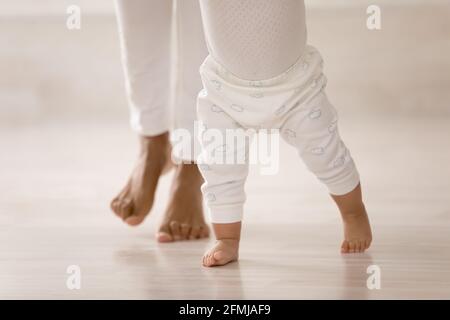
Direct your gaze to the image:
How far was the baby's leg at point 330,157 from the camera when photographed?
1.31 meters

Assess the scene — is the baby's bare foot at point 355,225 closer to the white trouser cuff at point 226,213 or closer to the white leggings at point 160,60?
the white trouser cuff at point 226,213

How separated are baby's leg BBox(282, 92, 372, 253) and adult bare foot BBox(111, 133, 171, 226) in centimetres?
37

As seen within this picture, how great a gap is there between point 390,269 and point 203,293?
274 millimetres

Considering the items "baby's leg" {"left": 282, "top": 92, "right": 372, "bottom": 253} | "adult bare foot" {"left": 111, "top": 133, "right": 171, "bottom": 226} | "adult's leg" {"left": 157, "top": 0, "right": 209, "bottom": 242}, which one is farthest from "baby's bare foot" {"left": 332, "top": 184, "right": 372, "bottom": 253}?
"adult bare foot" {"left": 111, "top": 133, "right": 171, "bottom": 226}

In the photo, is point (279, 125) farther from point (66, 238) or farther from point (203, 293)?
point (66, 238)

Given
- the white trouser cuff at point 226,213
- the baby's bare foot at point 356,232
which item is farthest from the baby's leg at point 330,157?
the white trouser cuff at point 226,213

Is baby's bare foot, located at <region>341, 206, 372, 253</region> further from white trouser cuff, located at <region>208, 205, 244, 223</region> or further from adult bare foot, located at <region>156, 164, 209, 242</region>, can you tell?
adult bare foot, located at <region>156, 164, 209, 242</region>

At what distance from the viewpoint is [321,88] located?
1.32 meters

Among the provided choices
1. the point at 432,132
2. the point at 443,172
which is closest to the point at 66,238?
the point at 443,172

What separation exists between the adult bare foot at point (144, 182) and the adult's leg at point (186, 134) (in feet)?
0.15

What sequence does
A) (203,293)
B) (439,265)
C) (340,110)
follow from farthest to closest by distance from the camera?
(340,110), (439,265), (203,293)

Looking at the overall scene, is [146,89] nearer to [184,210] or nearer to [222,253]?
[184,210]

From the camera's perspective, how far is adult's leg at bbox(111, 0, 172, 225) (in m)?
1.59

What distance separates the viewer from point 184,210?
1584 mm
